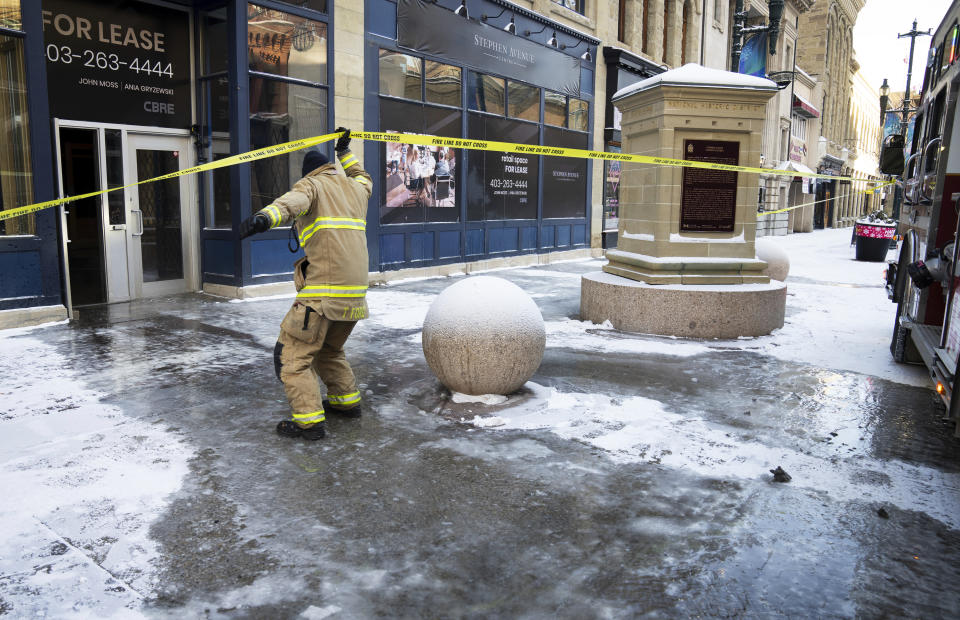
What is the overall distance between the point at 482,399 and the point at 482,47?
36.7 feet

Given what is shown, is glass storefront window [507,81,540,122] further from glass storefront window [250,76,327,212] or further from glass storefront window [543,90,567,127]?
glass storefront window [250,76,327,212]

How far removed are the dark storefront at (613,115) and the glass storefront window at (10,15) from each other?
13964mm

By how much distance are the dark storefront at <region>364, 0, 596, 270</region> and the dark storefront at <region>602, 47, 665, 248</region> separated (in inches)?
33.7

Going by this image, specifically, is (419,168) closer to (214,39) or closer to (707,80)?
(214,39)

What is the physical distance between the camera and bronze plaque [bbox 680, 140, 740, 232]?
353 inches

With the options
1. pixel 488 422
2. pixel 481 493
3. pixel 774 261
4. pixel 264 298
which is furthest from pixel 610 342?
pixel 774 261

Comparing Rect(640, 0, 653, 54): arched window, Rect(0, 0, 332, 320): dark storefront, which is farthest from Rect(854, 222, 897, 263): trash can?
Rect(0, 0, 332, 320): dark storefront

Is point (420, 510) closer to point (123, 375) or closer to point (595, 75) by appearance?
point (123, 375)

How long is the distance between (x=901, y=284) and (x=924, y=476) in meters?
3.81

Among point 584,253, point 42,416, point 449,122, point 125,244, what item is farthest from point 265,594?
point 584,253

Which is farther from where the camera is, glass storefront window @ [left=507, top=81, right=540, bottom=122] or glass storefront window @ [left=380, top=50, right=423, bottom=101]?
glass storefront window @ [left=507, top=81, right=540, bottom=122]

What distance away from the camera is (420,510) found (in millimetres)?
3773

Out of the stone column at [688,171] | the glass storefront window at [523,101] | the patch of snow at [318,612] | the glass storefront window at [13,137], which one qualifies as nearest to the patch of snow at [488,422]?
the patch of snow at [318,612]

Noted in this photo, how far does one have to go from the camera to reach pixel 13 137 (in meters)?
8.34
